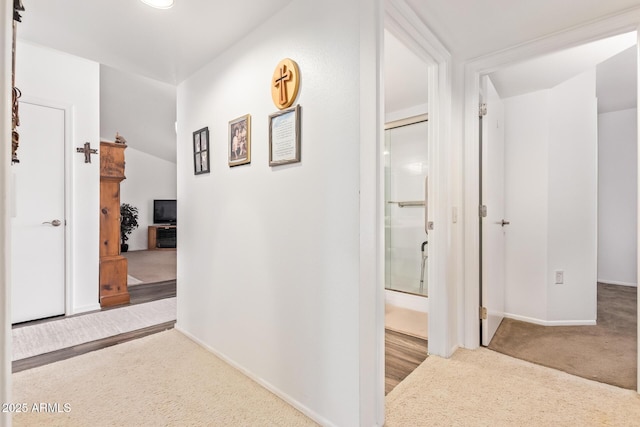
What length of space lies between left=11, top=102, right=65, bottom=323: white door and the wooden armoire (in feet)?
1.23

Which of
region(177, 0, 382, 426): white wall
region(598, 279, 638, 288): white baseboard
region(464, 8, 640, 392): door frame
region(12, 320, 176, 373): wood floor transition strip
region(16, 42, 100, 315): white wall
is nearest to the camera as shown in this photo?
region(177, 0, 382, 426): white wall

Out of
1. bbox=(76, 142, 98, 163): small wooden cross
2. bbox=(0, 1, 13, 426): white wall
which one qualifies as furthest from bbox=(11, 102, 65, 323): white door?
bbox=(0, 1, 13, 426): white wall

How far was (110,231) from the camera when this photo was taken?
3.36m

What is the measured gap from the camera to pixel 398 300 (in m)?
3.33

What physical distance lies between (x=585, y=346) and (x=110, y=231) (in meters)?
4.41

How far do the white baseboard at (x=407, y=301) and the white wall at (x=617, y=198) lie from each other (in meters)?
2.94

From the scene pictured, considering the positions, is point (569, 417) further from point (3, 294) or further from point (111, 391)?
point (111, 391)

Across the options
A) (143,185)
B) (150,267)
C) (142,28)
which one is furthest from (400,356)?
(143,185)

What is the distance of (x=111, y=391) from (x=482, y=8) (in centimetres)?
286

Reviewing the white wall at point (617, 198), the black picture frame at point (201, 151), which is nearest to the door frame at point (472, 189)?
the black picture frame at point (201, 151)

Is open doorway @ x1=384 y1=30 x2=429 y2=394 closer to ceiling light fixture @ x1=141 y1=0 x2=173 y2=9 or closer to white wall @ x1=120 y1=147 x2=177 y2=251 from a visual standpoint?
ceiling light fixture @ x1=141 y1=0 x2=173 y2=9

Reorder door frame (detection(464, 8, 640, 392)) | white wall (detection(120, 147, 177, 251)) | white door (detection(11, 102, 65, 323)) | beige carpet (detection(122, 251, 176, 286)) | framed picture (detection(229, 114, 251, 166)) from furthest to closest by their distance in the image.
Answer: white wall (detection(120, 147, 177, 251))
beige carpet (detection(122, 251, 176, 286))
white door (detection(11, 102, 65, 323))
door frame (detection(464, 8, 640, 392))
framed picture (detection(229, 114, 251, 166))

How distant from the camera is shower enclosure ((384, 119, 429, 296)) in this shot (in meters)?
3.28

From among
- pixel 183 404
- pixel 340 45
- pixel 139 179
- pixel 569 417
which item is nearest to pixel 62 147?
pixel 183 404
